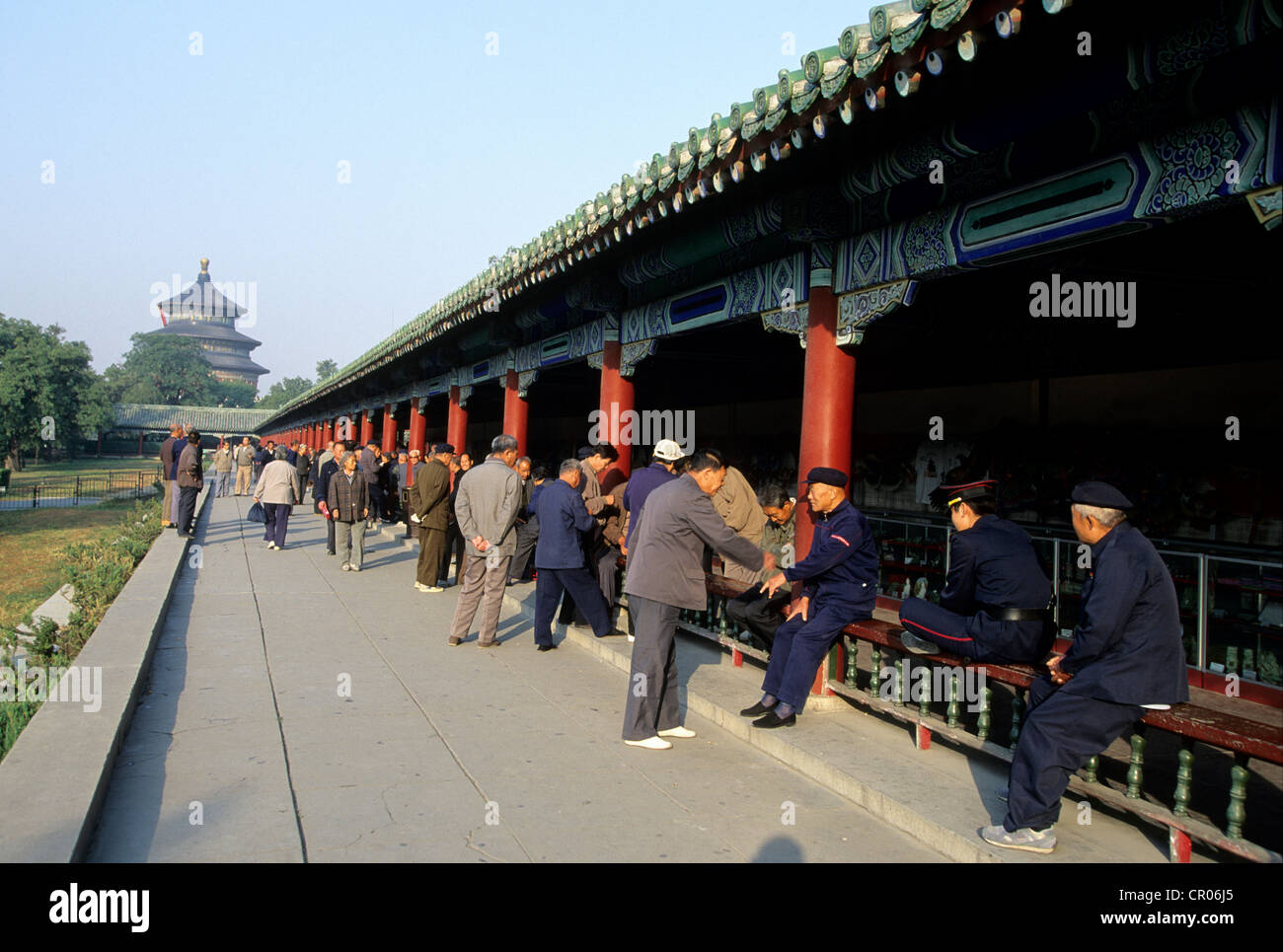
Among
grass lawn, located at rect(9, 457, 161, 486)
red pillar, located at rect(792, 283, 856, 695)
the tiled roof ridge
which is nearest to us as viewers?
the tiled roof ridge

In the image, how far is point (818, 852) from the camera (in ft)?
13.1

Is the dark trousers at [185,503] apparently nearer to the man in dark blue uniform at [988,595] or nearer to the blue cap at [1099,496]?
the man in dark blue uniform at [988,595]

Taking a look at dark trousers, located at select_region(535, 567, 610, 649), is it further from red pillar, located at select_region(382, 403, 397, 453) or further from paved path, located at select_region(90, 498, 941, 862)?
red pillar, located at select_region(382, 403, 397, 453)

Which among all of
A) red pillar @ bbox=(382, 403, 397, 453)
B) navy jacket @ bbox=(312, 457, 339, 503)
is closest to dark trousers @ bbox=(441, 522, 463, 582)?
navy jacket @ bbox=(312, 457, 339, 503)

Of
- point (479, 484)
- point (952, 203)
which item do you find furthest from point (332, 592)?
point (952, 203)

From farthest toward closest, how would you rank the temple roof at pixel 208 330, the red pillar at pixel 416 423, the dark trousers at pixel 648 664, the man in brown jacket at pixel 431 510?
the temple roof at pixel 208 330 → the red pillar at pixel 416 423 → the man in brown jacket at pixel 431 510 → the dark trousers at pixel 648 664

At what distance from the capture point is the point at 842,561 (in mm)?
5273

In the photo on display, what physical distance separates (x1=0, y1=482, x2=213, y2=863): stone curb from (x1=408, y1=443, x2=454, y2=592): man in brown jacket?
3407 mm

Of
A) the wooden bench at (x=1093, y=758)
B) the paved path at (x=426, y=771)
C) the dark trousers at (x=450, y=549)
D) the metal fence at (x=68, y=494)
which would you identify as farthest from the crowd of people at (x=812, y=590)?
the metal fence at (x=68, y=494)

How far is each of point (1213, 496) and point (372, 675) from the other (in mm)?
7567

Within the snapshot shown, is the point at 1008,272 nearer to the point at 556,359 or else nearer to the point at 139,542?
the point at 556,359

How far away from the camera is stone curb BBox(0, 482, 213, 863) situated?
354 cm

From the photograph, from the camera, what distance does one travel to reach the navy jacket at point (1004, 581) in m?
4.59

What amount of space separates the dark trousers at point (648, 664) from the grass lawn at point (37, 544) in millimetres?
7813
